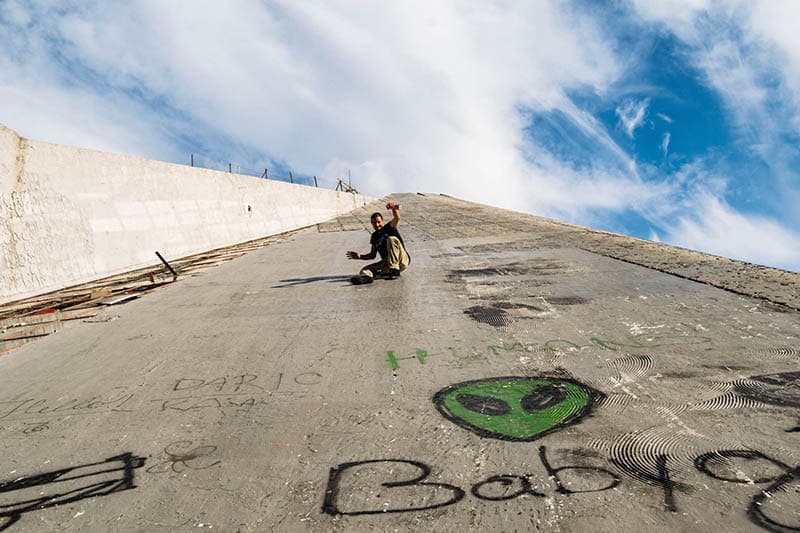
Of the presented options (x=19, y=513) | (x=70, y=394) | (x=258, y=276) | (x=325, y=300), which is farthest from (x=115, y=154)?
(x=19, y=513)

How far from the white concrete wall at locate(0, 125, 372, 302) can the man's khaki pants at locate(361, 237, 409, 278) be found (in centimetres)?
577

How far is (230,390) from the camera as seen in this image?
370 centimetres

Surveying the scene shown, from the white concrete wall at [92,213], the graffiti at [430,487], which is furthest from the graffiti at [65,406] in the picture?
the white concrete wall at [92,213]

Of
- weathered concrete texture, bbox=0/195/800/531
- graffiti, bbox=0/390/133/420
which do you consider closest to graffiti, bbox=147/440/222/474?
weathered concrete texture, bbox=0/195/800/531

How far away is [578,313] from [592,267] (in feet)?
8.58

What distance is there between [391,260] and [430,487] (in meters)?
5.30

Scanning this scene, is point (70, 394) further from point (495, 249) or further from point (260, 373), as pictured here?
point (495, 249)

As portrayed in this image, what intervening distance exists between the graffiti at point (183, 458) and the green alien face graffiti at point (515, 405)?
1502 mm

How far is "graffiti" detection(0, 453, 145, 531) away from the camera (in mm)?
2502

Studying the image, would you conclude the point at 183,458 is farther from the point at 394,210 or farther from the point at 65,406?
the point at 394,210

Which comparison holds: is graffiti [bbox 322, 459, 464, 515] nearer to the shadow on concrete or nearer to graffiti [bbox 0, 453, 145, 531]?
graffiti [bbox 0, 453, 145, 531]

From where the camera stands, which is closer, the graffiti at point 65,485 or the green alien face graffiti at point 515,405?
the graffiti at point 65,485

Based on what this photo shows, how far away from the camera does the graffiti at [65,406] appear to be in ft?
12.0

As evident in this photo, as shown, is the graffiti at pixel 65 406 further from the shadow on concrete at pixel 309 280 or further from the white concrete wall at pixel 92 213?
the white concrete wall at pixel 92 213
